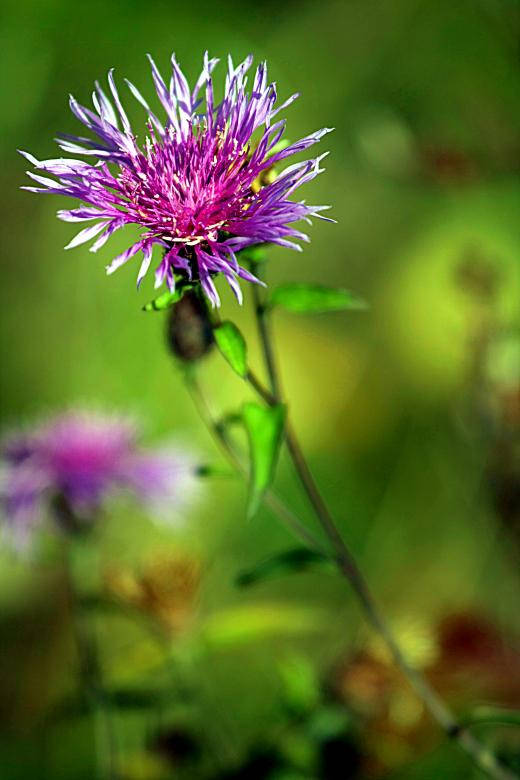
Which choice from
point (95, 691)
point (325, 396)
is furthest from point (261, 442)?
point (325, 396)

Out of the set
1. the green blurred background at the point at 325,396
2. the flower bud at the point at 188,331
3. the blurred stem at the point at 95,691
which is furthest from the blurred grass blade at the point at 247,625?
the flower bud at the point at 188,331

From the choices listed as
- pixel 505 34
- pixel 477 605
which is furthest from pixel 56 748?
pixel 505 34

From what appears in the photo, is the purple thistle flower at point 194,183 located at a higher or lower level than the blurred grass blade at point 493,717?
higher

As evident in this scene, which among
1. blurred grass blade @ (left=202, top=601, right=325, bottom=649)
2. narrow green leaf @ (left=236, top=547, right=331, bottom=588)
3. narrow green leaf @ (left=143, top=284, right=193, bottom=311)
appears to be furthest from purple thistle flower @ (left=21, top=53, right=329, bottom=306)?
blurred grass blade @ (left=202, top=601, right=325, bottom=649)

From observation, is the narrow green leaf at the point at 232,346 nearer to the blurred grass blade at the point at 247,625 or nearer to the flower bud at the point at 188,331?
the flower bud at the point at 188,331

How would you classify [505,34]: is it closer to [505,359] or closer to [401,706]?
[505,359]

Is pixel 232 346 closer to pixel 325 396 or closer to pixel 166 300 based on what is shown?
pixel 166 300

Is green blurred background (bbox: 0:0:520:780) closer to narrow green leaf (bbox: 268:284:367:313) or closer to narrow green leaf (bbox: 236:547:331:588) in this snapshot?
narrow green leaf (bbox: 236:547:331:588)
